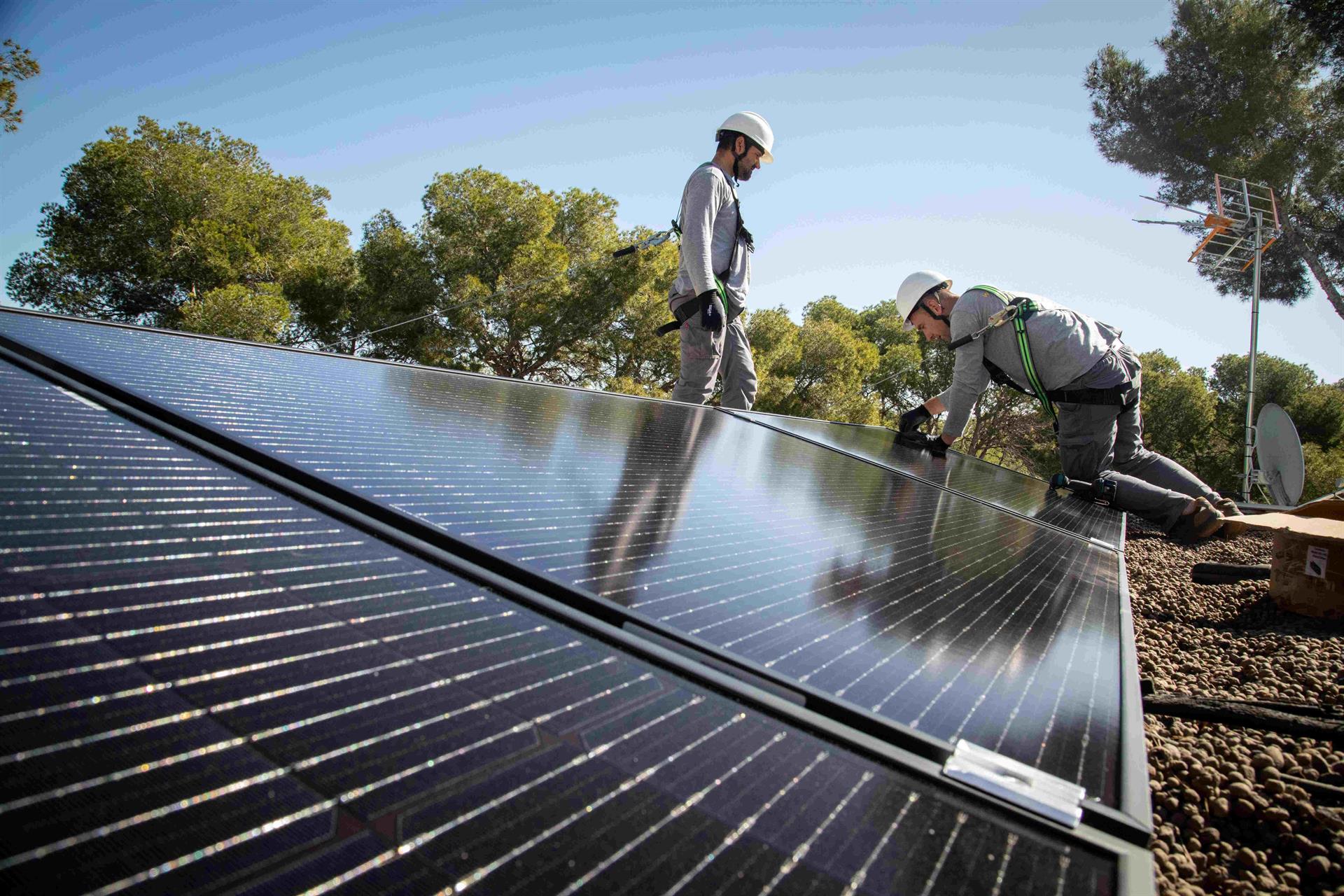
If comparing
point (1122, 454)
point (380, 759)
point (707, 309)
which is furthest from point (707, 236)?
point (380, 759)

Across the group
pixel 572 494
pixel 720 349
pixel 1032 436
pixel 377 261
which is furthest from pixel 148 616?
pixel 1032 436

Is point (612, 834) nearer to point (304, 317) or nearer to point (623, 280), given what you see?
point (623, 280)

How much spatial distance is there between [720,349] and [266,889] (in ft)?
18.4

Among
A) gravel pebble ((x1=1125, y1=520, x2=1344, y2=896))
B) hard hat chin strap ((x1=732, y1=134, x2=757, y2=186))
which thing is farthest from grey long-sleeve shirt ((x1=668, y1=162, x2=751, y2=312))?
gravel pebble ((x1=1125, y1=520, x2=1344, y2=896))

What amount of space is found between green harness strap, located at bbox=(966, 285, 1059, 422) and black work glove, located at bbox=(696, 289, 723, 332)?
2.05m

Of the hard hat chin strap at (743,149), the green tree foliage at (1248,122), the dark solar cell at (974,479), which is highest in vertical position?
the green tree foliage at (1248,122)

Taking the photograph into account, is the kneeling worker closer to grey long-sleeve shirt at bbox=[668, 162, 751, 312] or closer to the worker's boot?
the worker's boot

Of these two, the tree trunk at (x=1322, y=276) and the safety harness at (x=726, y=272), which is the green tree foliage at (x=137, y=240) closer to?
the safety harness at (x=726, y=272)

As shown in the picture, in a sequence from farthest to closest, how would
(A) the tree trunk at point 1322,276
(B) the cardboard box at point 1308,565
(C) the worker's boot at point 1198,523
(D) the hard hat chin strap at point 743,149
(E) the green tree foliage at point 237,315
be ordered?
(A) the tree trunk at point 1322,276
(E) the green tree foliage at point 237,315
(D) the hard hat chin strap at point 743,149
(C) the worker's boot at point 1198,523
(B) the cardboard box at point 1308,565

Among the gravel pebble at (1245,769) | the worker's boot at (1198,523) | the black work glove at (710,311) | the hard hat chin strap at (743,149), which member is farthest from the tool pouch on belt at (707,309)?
the worker's boot at (1198,523)

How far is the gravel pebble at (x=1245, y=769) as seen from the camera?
4.73ft

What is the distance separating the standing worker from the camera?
18.4 ft

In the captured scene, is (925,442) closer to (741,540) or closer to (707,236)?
(707,236)

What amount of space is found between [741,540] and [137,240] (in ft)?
101
